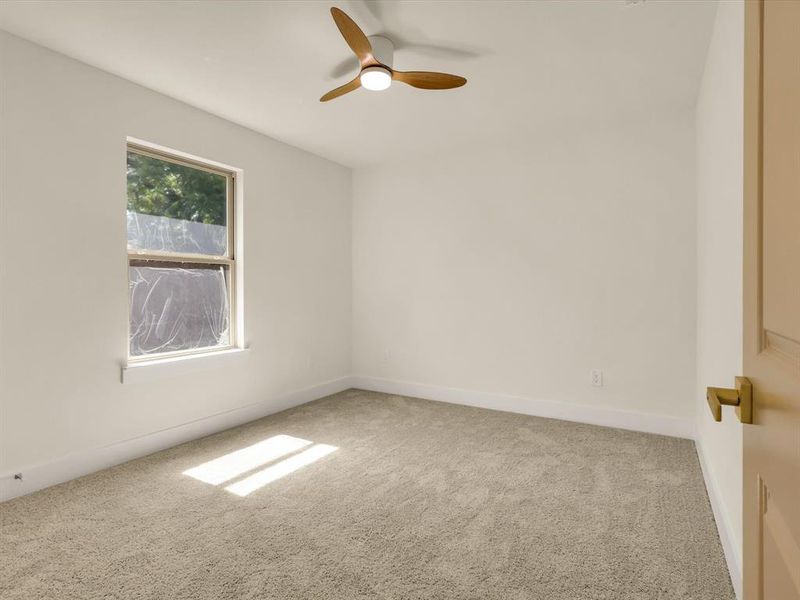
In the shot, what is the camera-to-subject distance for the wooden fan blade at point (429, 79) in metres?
2.42

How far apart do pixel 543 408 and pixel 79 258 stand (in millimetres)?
3683

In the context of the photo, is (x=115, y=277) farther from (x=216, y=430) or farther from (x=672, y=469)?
(x=672, y=469)

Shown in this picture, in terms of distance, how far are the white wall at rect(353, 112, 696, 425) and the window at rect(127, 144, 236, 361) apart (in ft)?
5.43

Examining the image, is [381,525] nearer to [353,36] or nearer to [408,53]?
[353,36]

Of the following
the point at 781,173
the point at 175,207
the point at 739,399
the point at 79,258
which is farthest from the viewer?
the point at 175,207

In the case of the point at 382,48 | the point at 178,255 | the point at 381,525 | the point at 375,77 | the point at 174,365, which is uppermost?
the point at 382,48

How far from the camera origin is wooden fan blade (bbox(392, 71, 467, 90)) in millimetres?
2420

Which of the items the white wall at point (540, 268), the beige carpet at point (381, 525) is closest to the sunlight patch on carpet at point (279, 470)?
the beige carpet at point (381, 525)

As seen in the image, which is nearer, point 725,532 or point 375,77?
point 725,532

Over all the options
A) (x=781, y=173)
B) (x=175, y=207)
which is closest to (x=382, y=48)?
(x=175, y=207)

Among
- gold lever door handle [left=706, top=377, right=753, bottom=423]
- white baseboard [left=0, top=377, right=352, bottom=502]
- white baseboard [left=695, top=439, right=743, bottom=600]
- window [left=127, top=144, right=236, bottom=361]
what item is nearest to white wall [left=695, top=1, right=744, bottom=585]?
white baseboard [left=695, top=439, right=743, bottom=600]

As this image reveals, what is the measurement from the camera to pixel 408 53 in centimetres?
255

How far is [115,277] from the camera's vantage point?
2.83 m

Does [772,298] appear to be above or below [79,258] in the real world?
below
